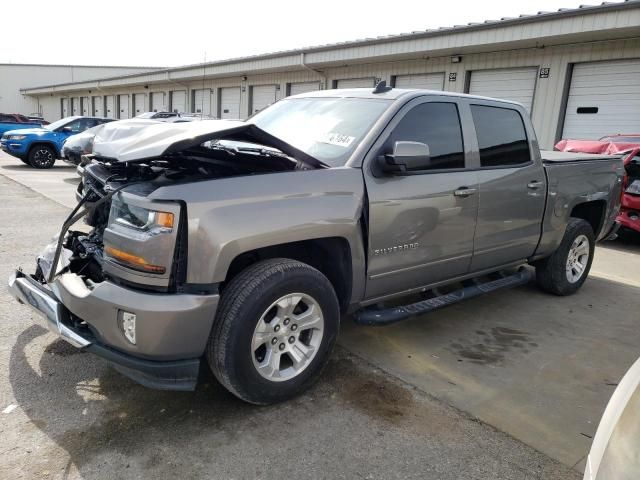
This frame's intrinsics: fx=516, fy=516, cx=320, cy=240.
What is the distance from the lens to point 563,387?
3553 millimetres

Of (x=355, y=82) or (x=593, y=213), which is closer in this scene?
(x=593, y=213)

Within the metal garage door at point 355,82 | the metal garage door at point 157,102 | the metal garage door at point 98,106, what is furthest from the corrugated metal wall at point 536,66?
the metal garage door at point 98,106

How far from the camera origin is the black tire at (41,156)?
1565cm

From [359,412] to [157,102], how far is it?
3145 centimetres

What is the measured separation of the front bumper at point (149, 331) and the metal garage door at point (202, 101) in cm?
2447

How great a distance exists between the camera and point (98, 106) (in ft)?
134

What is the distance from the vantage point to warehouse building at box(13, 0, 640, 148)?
11.1 m

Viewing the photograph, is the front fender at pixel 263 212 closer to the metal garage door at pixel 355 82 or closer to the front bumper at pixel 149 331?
the front bumper at pixel 149 331

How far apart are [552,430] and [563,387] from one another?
0.63 meters

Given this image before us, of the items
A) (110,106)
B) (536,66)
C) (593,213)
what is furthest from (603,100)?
(110,106)

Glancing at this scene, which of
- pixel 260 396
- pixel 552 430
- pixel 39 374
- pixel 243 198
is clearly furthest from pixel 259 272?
pixel 552 430

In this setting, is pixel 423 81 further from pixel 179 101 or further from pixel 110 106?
pixel 110 106

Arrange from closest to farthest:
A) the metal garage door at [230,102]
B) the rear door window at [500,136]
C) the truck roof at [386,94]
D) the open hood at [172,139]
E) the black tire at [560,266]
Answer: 1. the open hood at [172,139]
2. the truck roof at [386,94]
3. the rear door window at [500,136]
4. the black tire at [560,266]
5. the metal garage door at [230,102]

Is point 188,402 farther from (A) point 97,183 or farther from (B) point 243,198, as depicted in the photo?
(A) point 97,183
